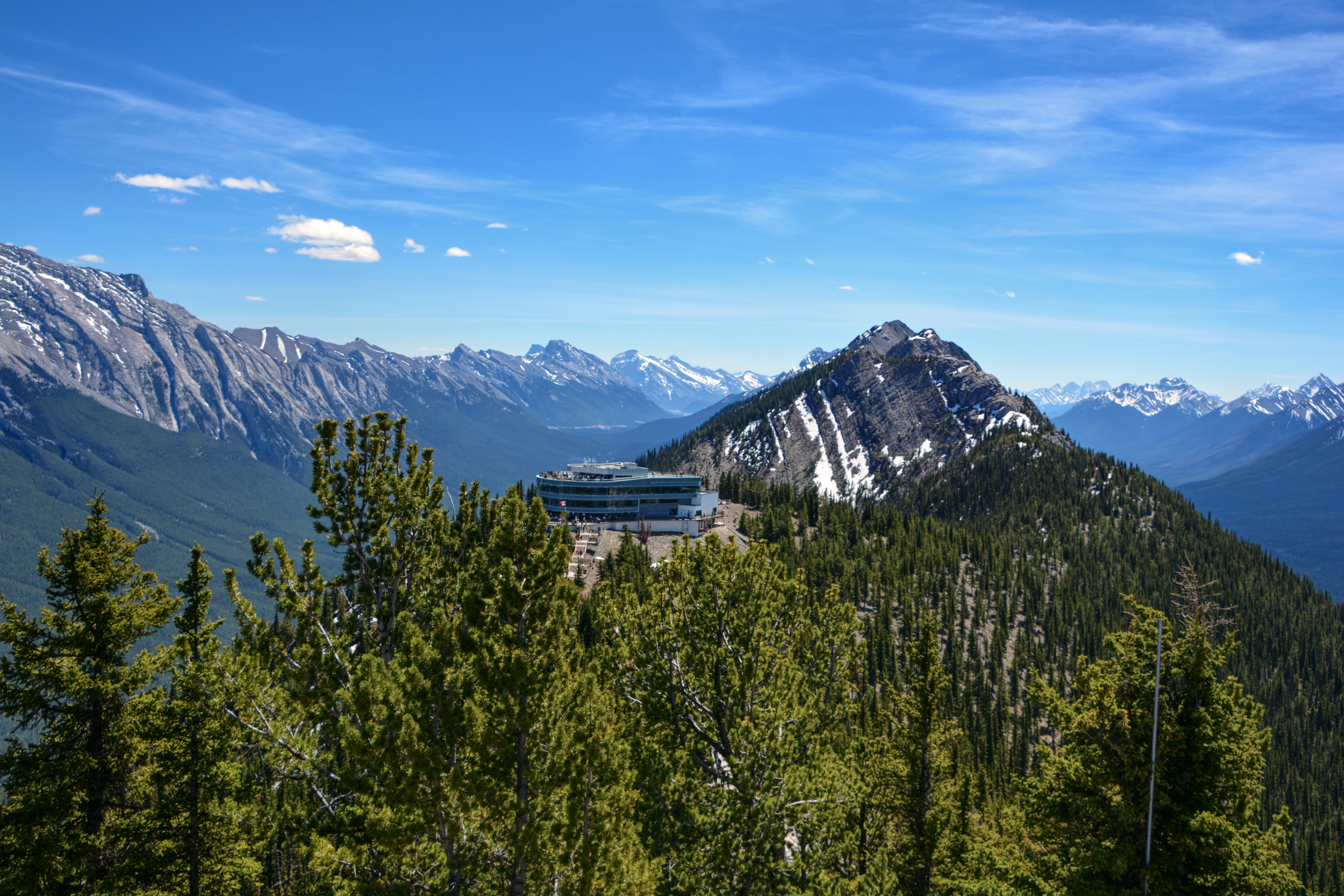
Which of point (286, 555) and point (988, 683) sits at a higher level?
point (286, 555)

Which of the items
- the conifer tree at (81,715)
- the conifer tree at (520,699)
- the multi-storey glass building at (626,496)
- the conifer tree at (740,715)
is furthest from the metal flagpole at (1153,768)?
the multi-storey glass building at (626,496)

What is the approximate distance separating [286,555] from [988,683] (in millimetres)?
154962

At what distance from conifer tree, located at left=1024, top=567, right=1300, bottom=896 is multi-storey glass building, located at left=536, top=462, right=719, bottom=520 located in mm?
143369

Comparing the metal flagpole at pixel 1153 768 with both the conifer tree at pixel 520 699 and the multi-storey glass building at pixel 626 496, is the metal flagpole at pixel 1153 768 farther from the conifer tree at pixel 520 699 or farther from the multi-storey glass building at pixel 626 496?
the multi-storey glass building at pixel 626 496

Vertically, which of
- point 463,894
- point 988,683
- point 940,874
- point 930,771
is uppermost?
point 463,894

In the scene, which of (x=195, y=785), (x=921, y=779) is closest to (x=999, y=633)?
(x=921, y=779)

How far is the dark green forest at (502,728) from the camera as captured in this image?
14641 millimetres

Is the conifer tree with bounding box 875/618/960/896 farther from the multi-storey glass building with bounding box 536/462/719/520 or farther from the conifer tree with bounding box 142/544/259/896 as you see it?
the multi-storey glass building with bounding box 536/462/719/520

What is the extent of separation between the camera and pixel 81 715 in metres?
20.4

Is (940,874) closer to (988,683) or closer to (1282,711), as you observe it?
(988,683)

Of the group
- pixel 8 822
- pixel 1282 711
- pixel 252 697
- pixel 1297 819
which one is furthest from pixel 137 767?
pixel 1282 711

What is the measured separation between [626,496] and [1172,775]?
14668 centimetres

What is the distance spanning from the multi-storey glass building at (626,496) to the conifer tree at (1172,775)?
143 m

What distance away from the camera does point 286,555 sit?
51.9ft
